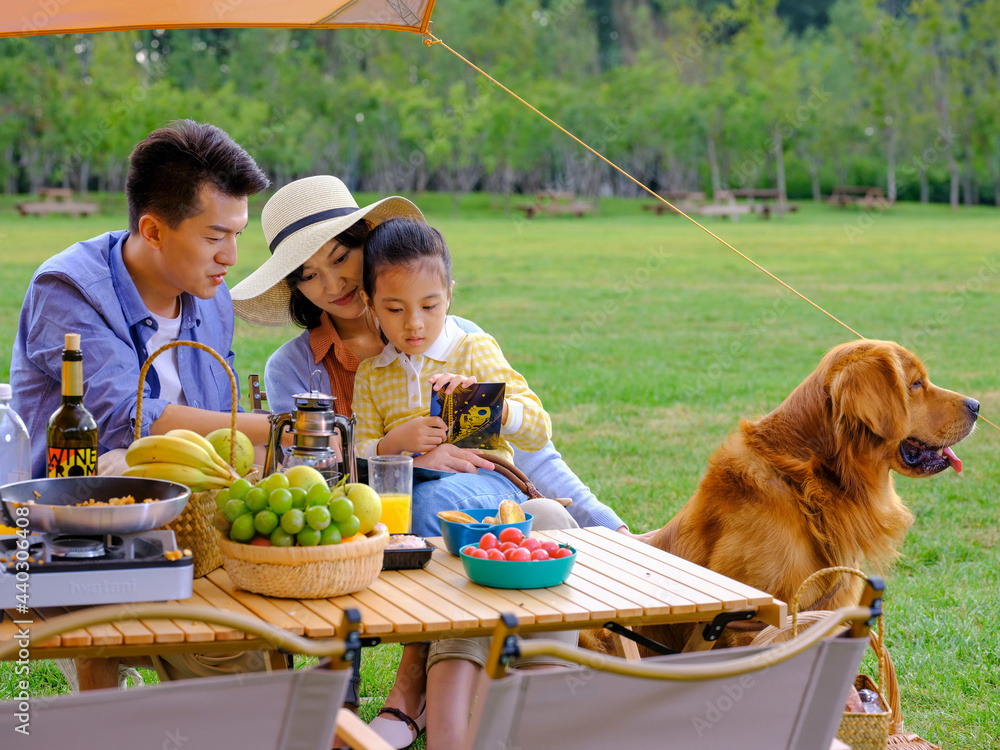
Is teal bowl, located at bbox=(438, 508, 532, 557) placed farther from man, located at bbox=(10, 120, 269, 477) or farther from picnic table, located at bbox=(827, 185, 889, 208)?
picnic table, located at bbox=(827, 185, 889, 208)

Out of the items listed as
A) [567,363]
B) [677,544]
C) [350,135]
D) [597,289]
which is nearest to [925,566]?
[677,544]

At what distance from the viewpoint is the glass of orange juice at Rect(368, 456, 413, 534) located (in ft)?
8.48

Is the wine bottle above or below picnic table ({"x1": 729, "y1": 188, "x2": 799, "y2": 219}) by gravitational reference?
below

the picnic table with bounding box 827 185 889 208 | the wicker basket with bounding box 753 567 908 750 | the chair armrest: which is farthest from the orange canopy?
the picnic table with bounding box 827 185 889 208

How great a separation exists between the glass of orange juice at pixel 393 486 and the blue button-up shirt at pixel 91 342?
26.7 inches

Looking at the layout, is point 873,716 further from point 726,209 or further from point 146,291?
point 726,209

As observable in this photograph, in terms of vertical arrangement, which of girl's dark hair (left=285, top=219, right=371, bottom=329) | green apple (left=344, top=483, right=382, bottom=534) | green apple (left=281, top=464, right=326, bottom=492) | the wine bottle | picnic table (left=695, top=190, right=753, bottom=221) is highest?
picnic table (left=695, top=190, right=753, bottom=221)

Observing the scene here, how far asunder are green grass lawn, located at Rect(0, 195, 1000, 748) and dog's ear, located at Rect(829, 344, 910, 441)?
1.02m

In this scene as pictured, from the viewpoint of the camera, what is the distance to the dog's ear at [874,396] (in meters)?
3.13

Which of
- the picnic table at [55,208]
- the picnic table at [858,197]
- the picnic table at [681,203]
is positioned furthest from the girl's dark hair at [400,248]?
the picnic table at [858,197]

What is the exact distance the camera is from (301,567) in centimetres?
207

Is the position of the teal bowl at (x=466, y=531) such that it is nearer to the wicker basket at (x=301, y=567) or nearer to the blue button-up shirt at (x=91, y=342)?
the wicker basket at (x=301, y=567)

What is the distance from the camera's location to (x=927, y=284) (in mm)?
16766
